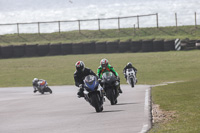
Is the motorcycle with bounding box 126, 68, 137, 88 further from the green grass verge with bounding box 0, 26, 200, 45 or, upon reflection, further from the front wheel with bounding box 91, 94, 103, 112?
the green grass verge with bounding box 0, 26, 200, 45

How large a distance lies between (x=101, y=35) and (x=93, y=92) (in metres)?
43.0

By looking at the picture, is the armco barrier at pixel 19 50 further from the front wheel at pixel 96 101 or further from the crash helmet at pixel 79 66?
the front wheel at pixel 96 101

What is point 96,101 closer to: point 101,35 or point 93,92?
point 93,92

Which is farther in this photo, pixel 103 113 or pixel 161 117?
pixel 103 113

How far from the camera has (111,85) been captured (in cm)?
1759

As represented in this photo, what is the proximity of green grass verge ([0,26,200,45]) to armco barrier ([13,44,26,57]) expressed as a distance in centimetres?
656

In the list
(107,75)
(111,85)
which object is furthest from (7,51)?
(111,85)

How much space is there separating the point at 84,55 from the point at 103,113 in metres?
32.6

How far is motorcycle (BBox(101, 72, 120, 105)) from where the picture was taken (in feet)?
57.5

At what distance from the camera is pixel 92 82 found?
1548 cm

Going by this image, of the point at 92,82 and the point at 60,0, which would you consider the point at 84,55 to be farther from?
the point at 60,0

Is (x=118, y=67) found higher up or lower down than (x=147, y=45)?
lower down

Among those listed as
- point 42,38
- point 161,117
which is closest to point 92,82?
point 161,117

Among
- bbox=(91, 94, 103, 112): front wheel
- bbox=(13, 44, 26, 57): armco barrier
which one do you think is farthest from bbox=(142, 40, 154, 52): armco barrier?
bbox=(91, 94, 103, 112): front wheel
